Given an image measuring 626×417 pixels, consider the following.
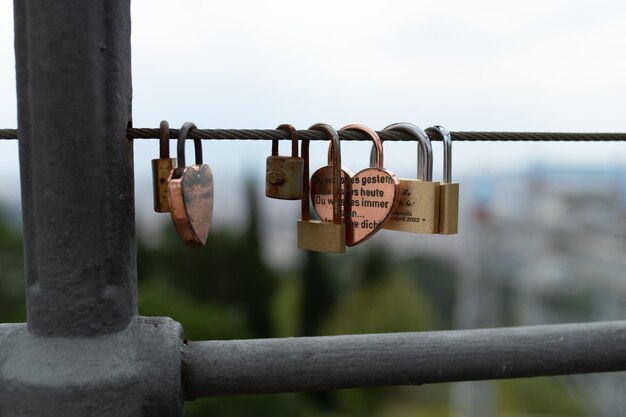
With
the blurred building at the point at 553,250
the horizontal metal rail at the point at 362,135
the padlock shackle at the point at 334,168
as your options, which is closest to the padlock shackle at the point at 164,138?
the horizontal metal rail at the point at 362,135

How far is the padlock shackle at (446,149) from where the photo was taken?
1.13 meters

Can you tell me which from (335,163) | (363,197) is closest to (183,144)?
(335,163)

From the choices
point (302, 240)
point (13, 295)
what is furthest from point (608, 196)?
point (302, 240)

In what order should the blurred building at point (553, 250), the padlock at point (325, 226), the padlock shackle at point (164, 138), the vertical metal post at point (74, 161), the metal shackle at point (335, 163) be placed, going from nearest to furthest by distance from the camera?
the vertical metal post at point (74, 161)
the padlock shackle at point (164, 138)
the metal shackle at point (335, 163)
the padlock at point (325, 226)
the blurred building at point (553, 250)

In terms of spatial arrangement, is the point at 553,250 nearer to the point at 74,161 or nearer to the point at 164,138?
the point at 164,138

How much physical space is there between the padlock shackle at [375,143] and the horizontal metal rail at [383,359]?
32 cm

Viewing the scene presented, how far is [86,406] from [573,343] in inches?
26.4

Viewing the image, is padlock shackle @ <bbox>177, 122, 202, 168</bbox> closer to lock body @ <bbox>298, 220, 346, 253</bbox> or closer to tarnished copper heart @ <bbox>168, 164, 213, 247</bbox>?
tarnished copper heart @ <bbox>168, 164, 213, 247</bbox>

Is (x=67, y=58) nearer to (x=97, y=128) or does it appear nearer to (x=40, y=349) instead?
(x=97, y=128)

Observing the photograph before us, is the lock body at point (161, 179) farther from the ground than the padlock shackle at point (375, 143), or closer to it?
closer to it

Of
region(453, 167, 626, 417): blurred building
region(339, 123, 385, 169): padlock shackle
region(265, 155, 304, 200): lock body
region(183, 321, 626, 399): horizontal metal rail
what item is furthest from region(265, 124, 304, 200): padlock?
region(453, 167, 626, 417): blurred building

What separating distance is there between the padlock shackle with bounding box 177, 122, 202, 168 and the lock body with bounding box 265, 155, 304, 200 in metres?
0.17

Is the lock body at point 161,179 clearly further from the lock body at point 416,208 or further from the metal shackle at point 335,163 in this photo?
the lock body at point 416,208

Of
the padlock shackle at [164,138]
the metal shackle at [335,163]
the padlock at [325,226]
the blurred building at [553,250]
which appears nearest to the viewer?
the padlock shackle at [164,138]
